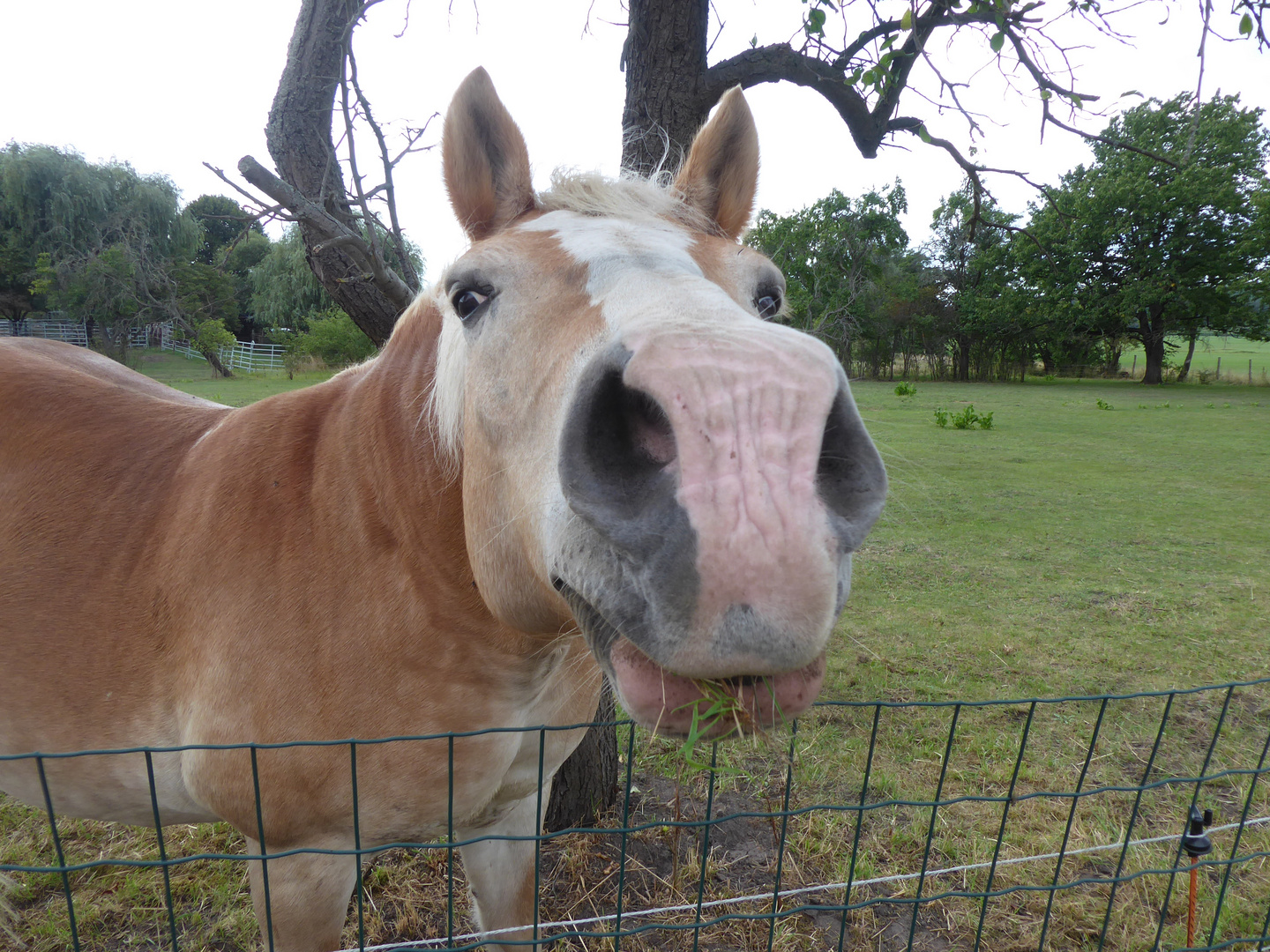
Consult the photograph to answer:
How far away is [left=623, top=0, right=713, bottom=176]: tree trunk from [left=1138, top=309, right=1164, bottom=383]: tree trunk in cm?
3927

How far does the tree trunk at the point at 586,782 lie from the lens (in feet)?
10.4

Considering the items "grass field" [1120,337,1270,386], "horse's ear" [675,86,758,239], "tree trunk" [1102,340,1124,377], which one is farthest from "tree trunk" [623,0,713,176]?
"tree trunk" [1102,340,1124,377]

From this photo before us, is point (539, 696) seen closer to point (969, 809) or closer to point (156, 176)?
point (969, 809)

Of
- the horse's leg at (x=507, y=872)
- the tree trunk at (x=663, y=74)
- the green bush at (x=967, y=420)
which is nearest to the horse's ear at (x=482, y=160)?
the tree trunk at (x=663, y=74)

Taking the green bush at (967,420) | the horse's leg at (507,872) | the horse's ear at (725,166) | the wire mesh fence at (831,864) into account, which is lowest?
the wire mesh fence at (831,864)

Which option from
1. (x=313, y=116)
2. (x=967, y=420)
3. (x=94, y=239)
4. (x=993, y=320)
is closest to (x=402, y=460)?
(x=313, y=116)

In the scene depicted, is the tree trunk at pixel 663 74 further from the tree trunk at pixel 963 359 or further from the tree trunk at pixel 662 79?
the tree trunk at pixel 963 359

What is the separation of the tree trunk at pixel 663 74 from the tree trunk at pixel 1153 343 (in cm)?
3927

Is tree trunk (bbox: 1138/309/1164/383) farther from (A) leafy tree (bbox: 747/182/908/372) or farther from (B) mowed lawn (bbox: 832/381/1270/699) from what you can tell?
(B) mowed lawn (bbox: 832/381/1270/699)

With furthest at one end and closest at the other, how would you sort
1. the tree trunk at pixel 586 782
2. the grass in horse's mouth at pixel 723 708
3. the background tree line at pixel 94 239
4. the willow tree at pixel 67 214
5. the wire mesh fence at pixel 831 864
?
the willow tree at pixel 67 214 → the background tree line at pixel 94 239 → the tree trunk at pixel 586 782 → the wire mesh fence at pixel 831 864 → the grass in horse's mouth at pixel 723 708

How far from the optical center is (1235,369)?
36656 millimetres

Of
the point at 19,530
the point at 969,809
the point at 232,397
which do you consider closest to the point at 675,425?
the point at 19,530

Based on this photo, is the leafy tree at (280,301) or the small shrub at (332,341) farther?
the small shrub at (332,341)

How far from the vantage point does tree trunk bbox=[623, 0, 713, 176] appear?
2.78 meters
